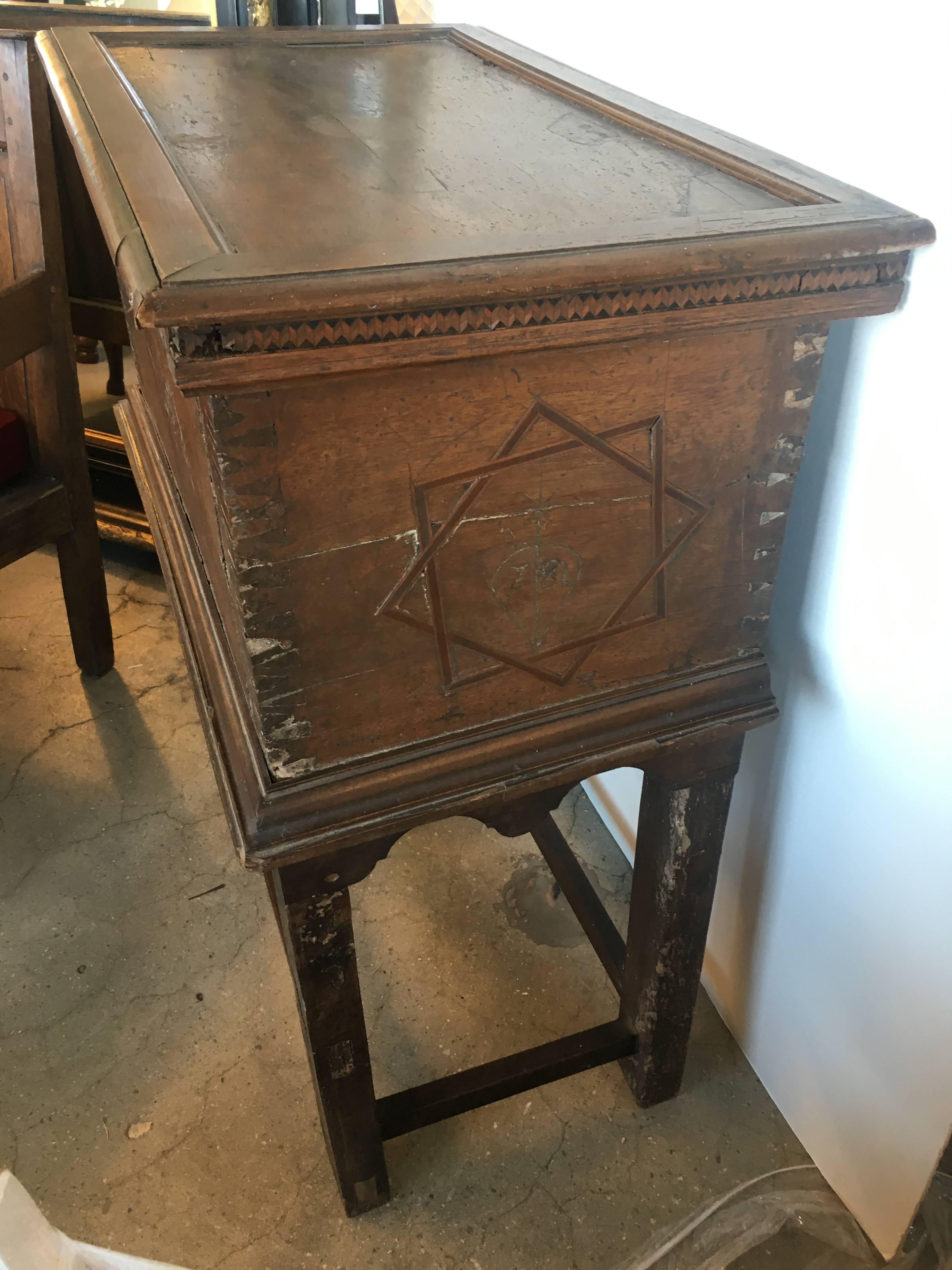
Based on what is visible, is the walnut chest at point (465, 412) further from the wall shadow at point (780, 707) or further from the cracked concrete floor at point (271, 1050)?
the cracked concrete floor at point (271, 1050)

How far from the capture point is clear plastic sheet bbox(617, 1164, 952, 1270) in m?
1.21

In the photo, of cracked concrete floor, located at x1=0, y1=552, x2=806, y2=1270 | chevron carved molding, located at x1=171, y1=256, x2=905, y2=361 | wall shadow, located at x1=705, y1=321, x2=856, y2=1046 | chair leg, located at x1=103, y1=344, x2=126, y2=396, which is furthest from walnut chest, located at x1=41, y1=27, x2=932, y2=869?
chair leg, located at x1=103, y1=344, x2=126, y2=396

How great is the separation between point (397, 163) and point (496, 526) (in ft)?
1.38

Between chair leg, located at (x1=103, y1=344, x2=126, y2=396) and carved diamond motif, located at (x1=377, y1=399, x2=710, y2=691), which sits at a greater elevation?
carved diamond motif, located at (x1=377, y1=399, x2=710, y2=691)

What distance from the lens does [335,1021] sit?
1.10 m

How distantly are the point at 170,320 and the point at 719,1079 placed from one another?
1385 millimetres

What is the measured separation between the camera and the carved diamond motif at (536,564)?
80 centimetres

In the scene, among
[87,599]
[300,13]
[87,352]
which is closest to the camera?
[300,13]

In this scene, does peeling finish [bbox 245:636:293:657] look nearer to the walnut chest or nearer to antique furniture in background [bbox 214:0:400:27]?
the walnut chest

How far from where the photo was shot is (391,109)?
1129 millimetres

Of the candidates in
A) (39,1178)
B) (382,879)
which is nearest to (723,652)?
(382,879)

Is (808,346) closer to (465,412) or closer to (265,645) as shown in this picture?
(465,412)

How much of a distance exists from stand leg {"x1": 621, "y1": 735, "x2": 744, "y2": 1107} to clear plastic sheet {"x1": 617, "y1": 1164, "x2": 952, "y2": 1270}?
18 cm

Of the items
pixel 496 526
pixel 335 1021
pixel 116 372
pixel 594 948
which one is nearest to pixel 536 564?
pixel 496 526
